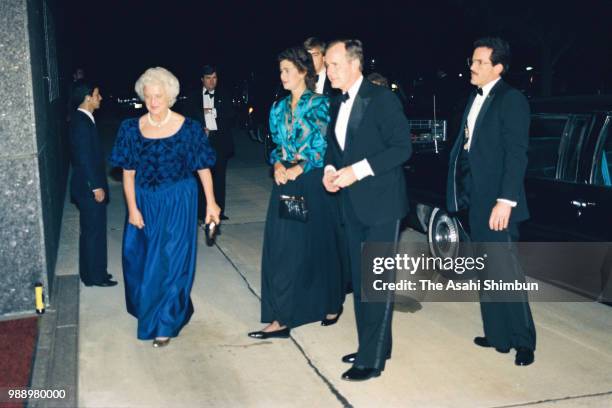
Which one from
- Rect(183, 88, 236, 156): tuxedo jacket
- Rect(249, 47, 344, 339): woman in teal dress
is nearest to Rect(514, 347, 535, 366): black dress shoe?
Rect(249, 47, 344, 339): woman in teal dress

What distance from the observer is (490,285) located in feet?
14.5

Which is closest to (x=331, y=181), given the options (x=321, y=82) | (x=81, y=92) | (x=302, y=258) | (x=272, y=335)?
(x=302, y=258)

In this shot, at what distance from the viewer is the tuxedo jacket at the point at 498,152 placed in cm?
412

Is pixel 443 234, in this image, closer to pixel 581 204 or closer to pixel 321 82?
pixel 581 204

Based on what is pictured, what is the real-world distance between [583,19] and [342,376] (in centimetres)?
3174

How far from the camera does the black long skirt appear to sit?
15.7 feet

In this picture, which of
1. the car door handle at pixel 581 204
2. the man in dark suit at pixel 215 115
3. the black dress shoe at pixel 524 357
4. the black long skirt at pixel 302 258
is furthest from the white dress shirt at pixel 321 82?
the man in dark suit at pixel 215 115

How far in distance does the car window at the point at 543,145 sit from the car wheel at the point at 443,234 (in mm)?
894

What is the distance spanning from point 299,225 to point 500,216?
1.33 meters

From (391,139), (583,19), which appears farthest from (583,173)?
(583,19)

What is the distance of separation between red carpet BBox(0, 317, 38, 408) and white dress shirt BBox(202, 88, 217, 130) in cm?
387

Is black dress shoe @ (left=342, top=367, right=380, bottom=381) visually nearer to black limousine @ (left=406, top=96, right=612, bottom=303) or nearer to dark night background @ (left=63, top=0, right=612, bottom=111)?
black limousine @ (left=406, top=96, right=612, bottom=303)

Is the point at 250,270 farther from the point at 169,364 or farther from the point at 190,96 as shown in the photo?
the point at 190,96

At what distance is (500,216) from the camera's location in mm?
4152
